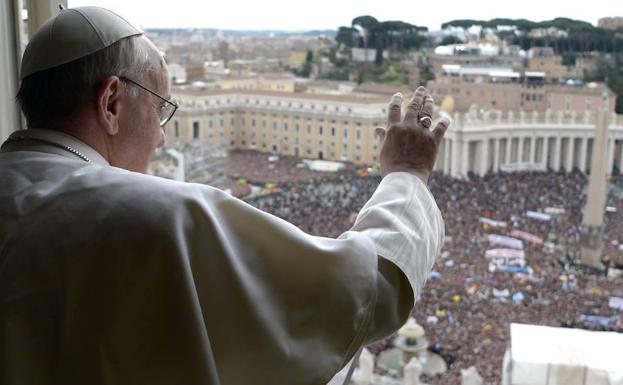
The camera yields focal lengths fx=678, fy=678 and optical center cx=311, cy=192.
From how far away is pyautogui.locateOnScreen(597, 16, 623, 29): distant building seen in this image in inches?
51.7

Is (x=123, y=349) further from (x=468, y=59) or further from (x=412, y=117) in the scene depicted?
(x=468, y=59)

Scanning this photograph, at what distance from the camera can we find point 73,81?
0.47 m

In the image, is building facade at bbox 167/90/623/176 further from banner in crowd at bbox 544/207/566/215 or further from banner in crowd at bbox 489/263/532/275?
banner in crowd at bbox 489/263/532/275

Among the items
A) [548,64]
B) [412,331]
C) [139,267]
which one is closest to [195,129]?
[412,331]

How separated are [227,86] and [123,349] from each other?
5.07ft

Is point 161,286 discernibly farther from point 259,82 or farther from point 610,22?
point 259,82

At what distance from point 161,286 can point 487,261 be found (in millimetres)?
2001

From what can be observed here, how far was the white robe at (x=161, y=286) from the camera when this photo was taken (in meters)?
0.42

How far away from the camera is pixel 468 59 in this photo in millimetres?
1414

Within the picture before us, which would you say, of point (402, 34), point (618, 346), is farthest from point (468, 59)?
point (618, 346)

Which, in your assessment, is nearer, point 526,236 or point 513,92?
point 513,92

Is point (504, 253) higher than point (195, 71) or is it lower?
lower

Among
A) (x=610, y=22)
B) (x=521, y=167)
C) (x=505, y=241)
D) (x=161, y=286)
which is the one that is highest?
(x=610, y=22)

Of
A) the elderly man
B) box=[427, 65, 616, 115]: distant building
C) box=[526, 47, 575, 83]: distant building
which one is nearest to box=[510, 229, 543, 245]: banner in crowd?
box=[427, 65, 616, 115]: distant building
